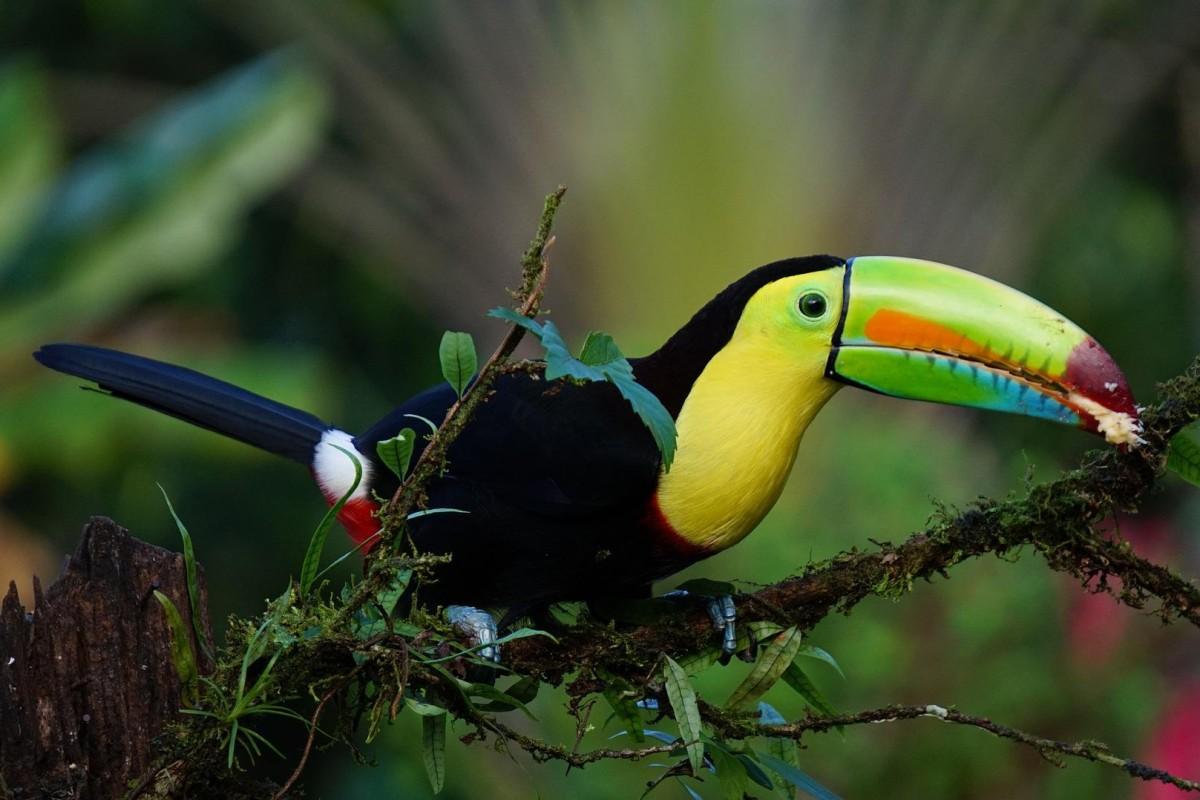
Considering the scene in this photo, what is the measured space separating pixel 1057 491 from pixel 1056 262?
19.6 feet

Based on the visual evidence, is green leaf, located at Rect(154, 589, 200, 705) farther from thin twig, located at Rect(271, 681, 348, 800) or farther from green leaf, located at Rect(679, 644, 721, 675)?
green leaf, located at Rect(679, 644, 721, 675)

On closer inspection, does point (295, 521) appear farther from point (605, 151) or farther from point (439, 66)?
point (605, 151)

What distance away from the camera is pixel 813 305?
2.35 meters

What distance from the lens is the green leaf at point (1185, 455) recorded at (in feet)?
6.18

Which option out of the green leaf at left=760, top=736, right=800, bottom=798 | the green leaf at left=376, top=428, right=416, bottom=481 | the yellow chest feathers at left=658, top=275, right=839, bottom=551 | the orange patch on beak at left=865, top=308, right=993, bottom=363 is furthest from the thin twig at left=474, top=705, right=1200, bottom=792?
the orange patch on beak at left=865, top=308, right=993, bottom=363

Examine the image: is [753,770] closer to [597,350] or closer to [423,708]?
[423,708]

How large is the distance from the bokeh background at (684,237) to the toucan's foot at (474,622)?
74.5 inches

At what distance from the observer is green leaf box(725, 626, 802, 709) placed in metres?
2.00

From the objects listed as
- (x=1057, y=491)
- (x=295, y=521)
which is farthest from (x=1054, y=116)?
(x=1057, y=491)

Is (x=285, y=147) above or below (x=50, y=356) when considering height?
above

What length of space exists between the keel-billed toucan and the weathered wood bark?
58 centimetres

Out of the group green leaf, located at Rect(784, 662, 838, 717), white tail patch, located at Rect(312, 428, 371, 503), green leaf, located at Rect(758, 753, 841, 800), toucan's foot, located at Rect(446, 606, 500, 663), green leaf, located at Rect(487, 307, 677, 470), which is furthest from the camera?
white tail patch, located at Rect(312, 428, 371, 503)

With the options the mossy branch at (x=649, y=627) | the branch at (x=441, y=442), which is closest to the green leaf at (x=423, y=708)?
the mossy branch at (x=649, y=627)

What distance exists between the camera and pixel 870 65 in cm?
602
